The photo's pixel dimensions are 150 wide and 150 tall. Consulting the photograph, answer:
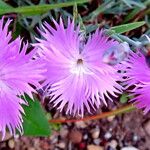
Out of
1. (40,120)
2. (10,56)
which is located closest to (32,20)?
(40,120)

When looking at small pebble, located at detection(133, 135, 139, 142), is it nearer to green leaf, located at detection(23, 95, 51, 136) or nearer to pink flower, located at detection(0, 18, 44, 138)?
green leaf, located at detection(23, 95, 51, 136)

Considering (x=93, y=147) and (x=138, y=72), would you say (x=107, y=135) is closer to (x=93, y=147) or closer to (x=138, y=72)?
(x=93, y=147)

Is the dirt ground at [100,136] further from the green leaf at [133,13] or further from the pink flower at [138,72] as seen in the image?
the pink flower at [138,72]

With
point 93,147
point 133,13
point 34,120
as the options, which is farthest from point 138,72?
point 93,147

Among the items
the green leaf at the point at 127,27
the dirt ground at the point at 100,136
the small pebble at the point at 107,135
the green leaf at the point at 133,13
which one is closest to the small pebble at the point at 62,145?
the dirt ground at the point at 100,136

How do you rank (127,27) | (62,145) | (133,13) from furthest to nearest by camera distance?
(62,145)
(133,13)
(127,27)

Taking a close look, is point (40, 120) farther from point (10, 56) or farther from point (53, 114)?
point (53, 114)
